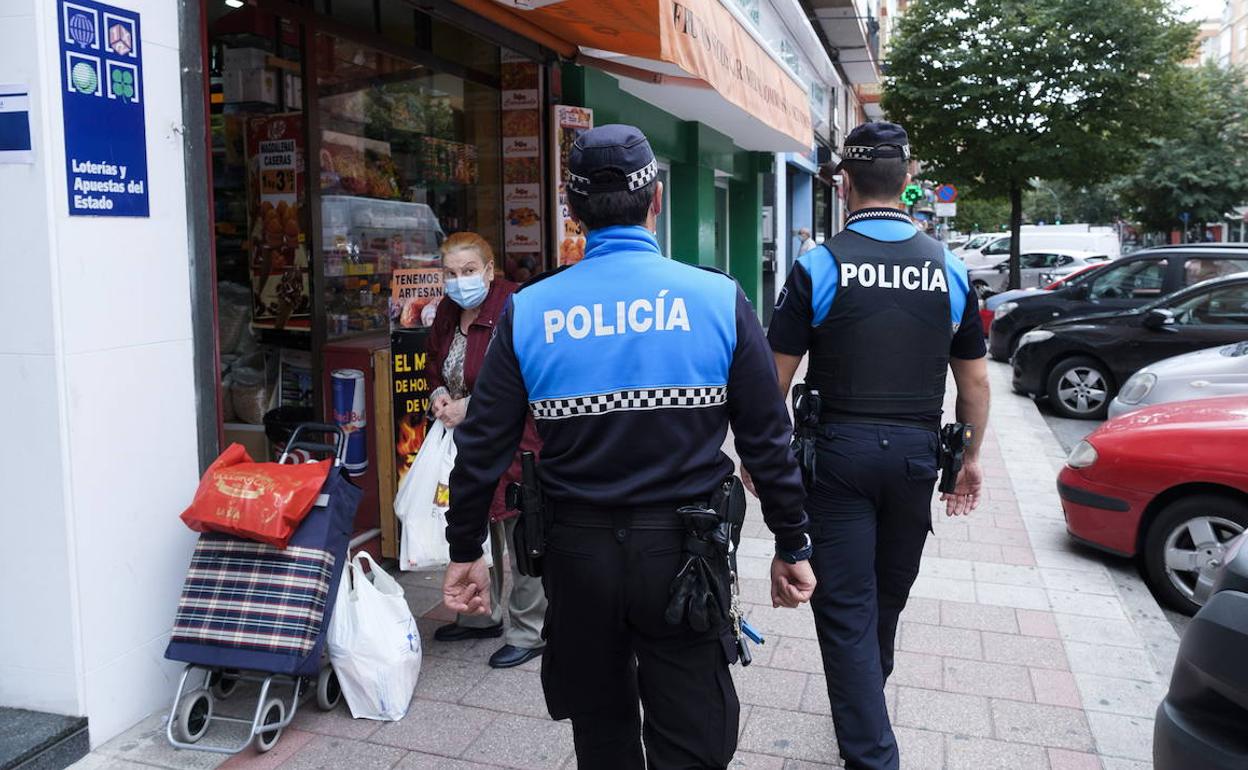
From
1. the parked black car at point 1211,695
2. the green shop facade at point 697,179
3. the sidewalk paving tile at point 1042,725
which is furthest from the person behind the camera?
the green shop facade at point 697,179

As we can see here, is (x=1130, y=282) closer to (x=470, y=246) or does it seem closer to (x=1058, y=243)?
(x=470, y=246)

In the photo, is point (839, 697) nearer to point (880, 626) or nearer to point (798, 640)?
point (880, 626)

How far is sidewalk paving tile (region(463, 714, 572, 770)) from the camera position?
361 centimetres

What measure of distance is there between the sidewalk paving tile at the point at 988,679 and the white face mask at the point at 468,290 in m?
2.42

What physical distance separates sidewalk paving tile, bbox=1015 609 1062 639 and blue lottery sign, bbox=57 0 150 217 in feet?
13.4

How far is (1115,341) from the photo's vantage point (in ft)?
35.7

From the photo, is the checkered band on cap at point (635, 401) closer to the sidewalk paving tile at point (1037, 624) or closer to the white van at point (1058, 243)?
the sidewalk paving tile at point (1037, 624)

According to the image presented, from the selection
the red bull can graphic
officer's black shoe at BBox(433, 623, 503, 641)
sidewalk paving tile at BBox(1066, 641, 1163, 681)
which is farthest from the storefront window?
→ sidewalk paving tile at BBox(1066, 641, 1163, 681)

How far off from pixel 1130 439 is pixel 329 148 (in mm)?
4645

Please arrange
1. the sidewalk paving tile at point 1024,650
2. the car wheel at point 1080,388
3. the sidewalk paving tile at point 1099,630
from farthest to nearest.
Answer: the car wheel at point 1080,388 → the sidewalk paving tile at point 1099,630 → the sidewalk paving tile at point 1024,650

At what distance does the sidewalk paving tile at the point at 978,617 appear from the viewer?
493 centimetres

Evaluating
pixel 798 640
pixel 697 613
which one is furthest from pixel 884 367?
pixel 798 640

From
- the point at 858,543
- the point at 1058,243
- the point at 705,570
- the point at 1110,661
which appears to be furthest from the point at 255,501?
the point at 1058,243

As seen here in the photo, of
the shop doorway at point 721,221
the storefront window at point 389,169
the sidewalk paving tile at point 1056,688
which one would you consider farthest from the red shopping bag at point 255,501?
the shop doorway at point 721,221
